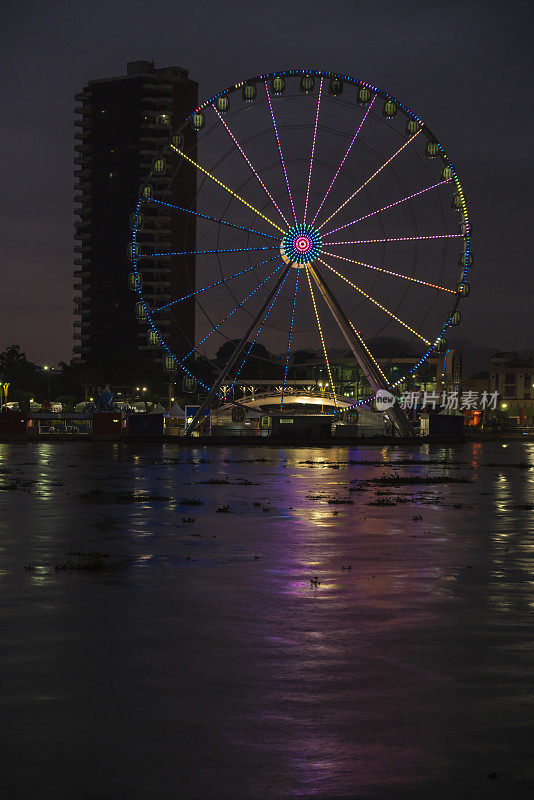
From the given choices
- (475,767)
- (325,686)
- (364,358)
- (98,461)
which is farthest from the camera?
(364,358)

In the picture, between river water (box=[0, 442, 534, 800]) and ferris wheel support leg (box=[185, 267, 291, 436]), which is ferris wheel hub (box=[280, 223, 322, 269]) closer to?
ferris wheel support leg (box=[185, 267, 291, 436])

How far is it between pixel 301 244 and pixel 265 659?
2762 inches

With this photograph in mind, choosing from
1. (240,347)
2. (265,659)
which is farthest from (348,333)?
(265,659)

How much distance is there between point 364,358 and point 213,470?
3575cm

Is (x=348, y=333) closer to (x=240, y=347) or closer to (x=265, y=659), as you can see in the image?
(x=240, y=347)

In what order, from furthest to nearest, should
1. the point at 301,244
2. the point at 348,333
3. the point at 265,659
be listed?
the point at 348,333
the point at 301,244
the point at 265,659

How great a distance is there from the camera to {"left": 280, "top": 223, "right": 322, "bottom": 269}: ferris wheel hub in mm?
80500

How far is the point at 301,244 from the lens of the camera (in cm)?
8050

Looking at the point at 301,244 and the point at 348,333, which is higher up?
the point at 301,244

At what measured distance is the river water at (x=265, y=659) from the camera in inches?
325

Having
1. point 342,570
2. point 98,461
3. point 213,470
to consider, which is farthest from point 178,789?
point 98,461

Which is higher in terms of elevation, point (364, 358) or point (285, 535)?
point (364, 358)

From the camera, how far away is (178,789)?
7.83m

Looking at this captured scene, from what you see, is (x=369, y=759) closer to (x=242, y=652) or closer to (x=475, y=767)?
(x=475, y=767)
